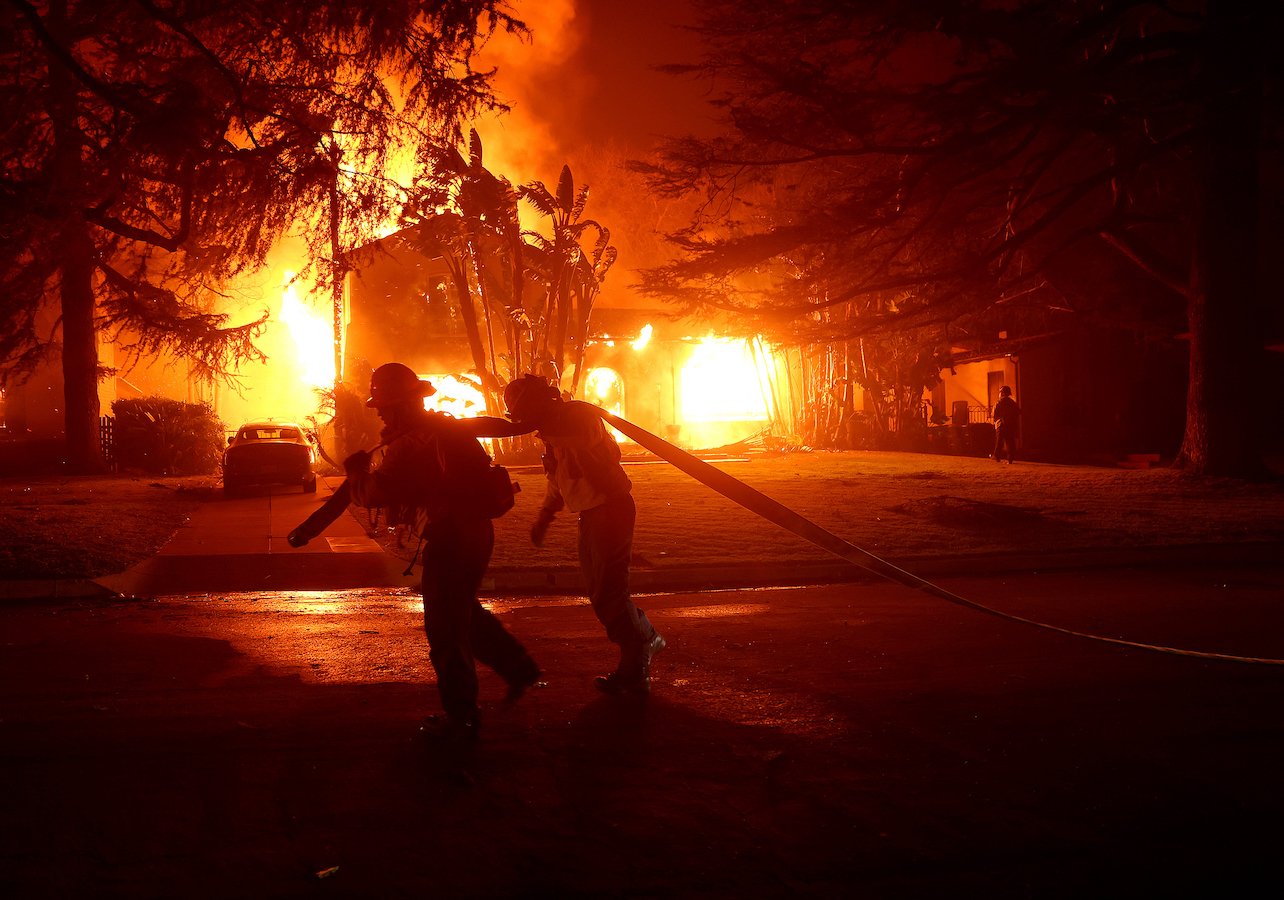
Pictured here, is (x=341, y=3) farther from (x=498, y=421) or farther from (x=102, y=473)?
(x=102, y=473)

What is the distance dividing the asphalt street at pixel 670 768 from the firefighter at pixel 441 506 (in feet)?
1.02

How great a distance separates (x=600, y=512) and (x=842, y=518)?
28.0 feet

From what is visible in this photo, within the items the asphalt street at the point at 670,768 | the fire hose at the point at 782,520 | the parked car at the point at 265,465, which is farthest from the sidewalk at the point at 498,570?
the parked car at the point at 265,465

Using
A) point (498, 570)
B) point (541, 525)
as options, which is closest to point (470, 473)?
point (541, 525)

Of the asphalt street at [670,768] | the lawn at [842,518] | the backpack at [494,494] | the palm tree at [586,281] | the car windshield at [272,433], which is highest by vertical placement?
the palm tree at [586,281]

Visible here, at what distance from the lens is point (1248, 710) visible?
16.5 ft

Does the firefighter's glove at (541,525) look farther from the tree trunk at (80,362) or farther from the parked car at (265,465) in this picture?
the tree trunk at (80,362)

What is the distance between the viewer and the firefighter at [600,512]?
17.7 ft

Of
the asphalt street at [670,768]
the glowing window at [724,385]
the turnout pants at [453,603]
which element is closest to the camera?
the asphalt street at [670,768]

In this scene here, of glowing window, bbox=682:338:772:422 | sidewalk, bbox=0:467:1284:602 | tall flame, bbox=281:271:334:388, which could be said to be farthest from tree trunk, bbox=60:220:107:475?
glowing window, bbox=682:338:772:422

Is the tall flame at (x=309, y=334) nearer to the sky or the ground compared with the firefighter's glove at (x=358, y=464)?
nearer to the sky

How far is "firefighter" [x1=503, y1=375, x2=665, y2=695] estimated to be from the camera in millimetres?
5410

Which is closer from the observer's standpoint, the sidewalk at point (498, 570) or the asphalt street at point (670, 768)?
the asphalt street at point (670, 768)

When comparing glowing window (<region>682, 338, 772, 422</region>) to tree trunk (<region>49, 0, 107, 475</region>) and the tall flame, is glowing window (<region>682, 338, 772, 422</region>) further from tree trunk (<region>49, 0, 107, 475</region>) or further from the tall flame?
tree trunk (<region>49, 0, 107, 475</region>)
